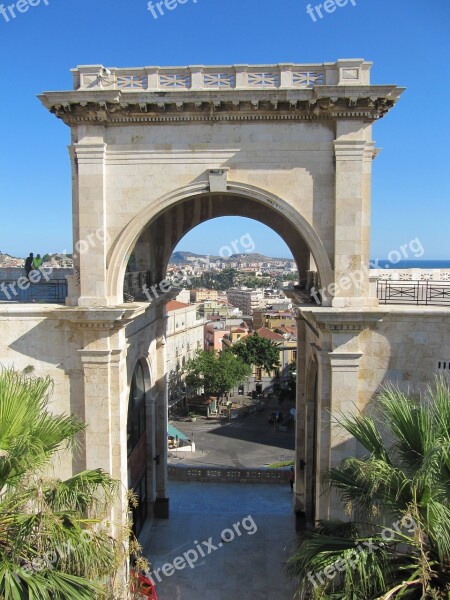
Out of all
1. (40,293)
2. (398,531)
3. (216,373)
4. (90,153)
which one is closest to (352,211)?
(90,153)

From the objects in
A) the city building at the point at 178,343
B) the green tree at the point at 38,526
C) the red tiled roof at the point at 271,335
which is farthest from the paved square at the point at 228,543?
the red tiled roof at the point at 271,335

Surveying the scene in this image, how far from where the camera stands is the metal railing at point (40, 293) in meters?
15.9

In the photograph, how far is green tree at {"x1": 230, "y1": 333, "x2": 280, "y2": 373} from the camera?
6994 centimetres

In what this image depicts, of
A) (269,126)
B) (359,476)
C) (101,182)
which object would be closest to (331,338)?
(359,476)

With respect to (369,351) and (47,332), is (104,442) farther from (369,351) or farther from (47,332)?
(369,351)

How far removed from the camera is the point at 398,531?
341 inches

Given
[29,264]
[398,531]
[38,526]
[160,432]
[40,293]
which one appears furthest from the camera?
[160,432]

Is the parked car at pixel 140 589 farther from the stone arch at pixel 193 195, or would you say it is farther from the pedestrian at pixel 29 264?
the pedestrian at pixel 29 264

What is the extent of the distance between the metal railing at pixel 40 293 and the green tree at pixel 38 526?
21.7 ft

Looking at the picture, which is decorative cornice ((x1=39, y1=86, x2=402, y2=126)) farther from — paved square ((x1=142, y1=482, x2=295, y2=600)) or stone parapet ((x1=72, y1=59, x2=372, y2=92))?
paved square ((x1=142, y1=482, x2=295, y2=600))

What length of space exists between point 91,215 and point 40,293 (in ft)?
13.1

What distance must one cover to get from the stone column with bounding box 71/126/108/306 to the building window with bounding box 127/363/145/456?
4670mm

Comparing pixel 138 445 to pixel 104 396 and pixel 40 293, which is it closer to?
pixel 104 396

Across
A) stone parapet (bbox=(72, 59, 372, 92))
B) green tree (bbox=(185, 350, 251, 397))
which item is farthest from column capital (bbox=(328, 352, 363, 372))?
green tree (bbox=(185, 350, 251, 397))
